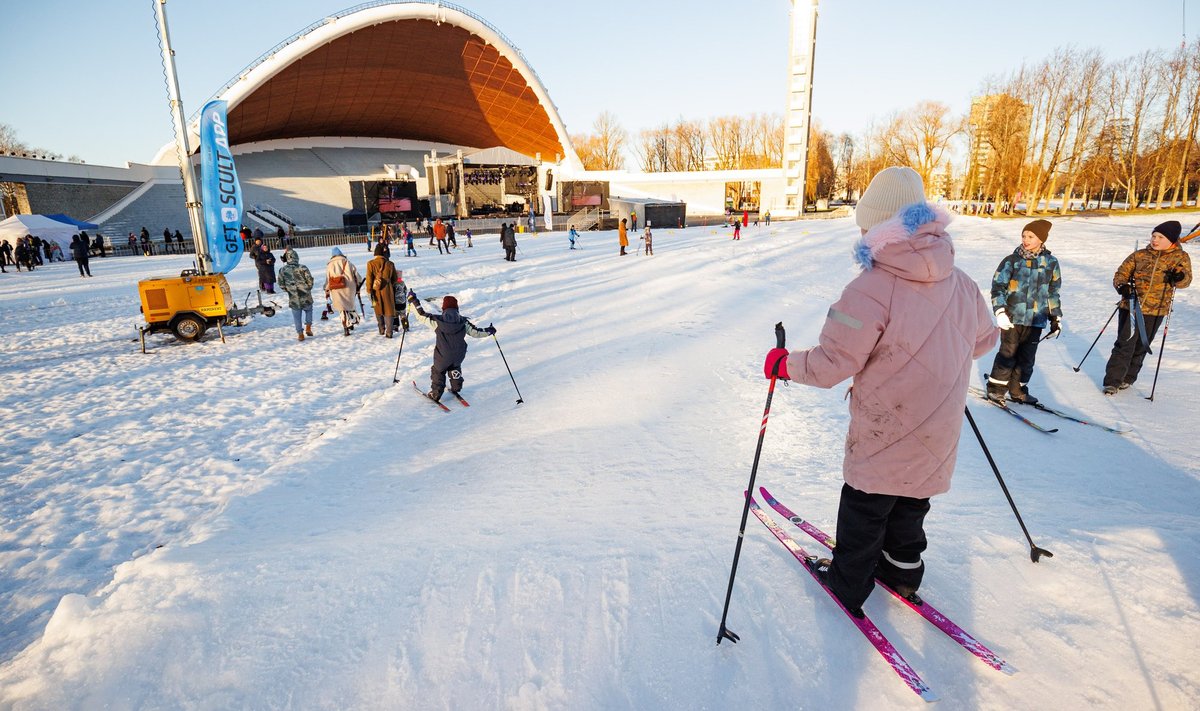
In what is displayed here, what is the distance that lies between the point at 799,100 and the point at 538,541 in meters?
56.2

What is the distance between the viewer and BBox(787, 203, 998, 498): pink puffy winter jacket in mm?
1758

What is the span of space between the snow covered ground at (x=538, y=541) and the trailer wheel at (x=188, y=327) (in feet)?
3.53

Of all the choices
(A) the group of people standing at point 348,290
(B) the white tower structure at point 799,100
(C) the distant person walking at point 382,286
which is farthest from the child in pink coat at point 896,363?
(B) the white tower structure at point 799,100

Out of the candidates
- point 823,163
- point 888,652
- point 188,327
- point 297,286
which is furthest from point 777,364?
point 823,163

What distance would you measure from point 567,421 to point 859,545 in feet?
11.5

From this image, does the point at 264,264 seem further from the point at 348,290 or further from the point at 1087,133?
the point at 1087,133

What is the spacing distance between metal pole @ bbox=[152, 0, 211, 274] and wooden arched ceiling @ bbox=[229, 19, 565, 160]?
30.5 m

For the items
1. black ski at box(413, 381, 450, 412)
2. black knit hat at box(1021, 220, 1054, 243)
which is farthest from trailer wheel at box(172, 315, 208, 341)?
black knit hat at box(1021, 220, 1054, 243)

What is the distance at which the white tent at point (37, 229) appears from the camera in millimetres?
21889

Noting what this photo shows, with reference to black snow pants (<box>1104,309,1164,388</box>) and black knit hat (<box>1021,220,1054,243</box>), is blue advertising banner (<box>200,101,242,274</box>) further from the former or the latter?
black snow pants (<box>1104,309,1164,388</box>)

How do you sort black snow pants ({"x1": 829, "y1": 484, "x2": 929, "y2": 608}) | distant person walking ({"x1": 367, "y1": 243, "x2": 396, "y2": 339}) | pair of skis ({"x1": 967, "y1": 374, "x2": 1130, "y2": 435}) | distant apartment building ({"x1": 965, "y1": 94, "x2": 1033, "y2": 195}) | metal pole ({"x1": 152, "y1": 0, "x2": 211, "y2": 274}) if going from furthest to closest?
distant apartment building ({"x1": 965, "y1": 94, "x2": 1033, "y2": 195}) → metal pole ({"x1": 152, "y1": 0, "x2": 211, "y2": 274}) → distant person walking ({"x1": 367, "y1": 243, "x2": 396, "y2": 339}) → pair of skis ({"x1": 967, "y1": 374, "x2": 1130, "y2": 435}) → black snow pants ({"x1": 829, "y1": 484, "x2": 929, "y2": 608})

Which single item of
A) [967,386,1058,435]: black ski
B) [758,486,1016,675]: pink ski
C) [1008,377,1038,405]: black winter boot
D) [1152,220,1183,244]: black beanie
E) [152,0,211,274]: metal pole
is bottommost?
[967,386,1058,435]: black ski

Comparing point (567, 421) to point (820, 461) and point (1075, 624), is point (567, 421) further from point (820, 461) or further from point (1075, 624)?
point (1075, 624)

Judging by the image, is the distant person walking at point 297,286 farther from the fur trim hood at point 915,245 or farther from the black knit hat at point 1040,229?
the black knit hat at point 1040,229
